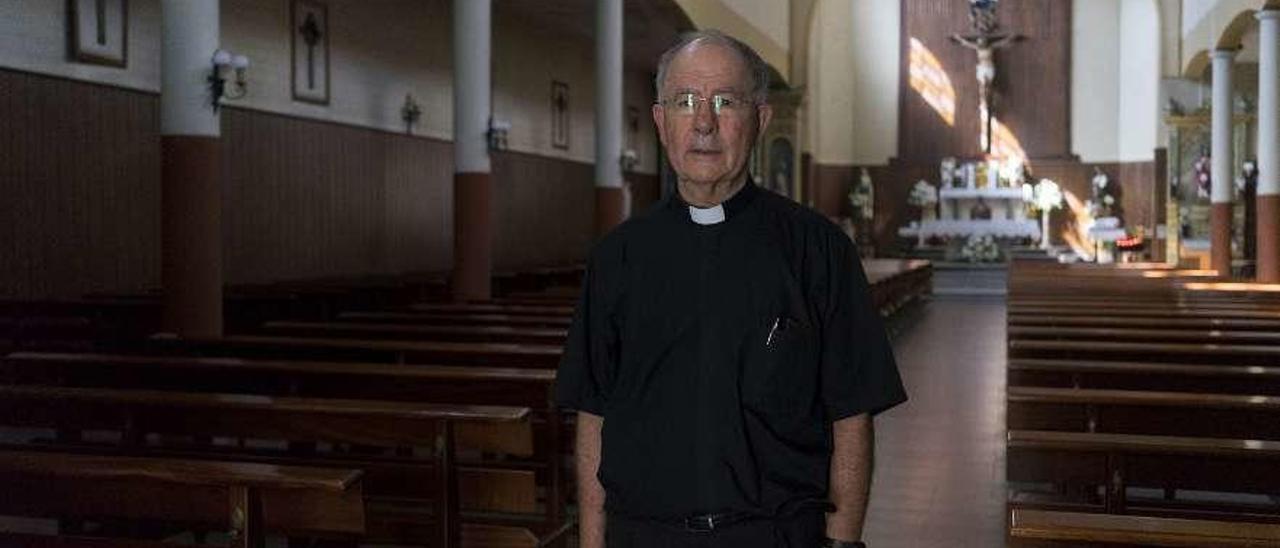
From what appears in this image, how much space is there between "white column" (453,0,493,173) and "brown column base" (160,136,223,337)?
372cm

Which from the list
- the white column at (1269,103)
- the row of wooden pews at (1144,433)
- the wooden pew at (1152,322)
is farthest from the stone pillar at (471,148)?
the white column at (1269,103)

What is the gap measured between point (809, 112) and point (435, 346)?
18.3 meters

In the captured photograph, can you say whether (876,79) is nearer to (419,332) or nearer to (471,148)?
(471,148)

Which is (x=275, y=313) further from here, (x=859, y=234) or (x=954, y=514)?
(x=859, y=234)

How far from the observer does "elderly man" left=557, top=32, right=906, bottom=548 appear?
202 cm

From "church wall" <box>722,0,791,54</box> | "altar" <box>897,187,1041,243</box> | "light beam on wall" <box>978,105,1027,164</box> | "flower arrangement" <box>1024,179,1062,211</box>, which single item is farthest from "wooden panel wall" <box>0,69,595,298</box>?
"light beam on wall" <box>978,105,1027,164</box>

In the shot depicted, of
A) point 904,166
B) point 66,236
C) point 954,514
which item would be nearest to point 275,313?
point 66,236

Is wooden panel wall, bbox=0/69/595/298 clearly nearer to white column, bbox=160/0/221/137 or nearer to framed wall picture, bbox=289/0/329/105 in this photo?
framed wall picture, bbox=289/0/329/105

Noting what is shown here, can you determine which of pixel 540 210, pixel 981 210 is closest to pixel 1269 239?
pixel 540 210

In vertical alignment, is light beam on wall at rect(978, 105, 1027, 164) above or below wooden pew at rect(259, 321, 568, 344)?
above

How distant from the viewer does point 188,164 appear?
25.7 ft

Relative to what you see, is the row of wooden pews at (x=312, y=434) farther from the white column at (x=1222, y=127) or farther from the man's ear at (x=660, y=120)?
the white column at (x=1222, y=127)

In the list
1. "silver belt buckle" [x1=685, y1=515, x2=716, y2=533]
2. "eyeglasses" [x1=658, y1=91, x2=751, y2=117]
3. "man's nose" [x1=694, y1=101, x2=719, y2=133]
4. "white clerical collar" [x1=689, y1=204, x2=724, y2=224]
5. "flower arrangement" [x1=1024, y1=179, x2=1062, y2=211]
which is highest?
"flower arrangement" [x1=1024, y1=179, x2=1062, y2=211]

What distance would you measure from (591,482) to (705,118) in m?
0.64
